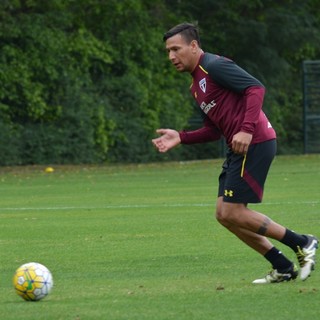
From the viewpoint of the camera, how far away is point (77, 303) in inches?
356

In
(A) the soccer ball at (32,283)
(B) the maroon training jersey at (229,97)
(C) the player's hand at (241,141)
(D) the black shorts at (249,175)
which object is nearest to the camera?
(A) the soccer ball at (32,283)

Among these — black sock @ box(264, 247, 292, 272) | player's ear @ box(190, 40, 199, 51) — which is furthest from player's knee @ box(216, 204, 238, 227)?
player's ear @ box(190, 40, 199, 51)

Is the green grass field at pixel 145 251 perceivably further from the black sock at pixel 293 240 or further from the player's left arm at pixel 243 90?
the player's left arm at pixel 243 90

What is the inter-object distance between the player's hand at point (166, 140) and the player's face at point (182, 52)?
0.56 m

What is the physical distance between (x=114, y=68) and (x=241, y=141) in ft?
93.8

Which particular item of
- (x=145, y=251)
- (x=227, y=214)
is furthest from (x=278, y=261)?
(x=145, y=251)

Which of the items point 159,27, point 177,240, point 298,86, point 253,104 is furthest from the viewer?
point 298,86

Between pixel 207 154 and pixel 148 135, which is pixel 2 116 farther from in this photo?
pixel 207 154

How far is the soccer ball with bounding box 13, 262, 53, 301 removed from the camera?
29.8 feet

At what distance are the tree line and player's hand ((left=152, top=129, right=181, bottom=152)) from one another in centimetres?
2364

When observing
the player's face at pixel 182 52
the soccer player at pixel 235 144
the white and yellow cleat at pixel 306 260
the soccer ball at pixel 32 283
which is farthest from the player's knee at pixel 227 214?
the soccer ball at pixel 32 283

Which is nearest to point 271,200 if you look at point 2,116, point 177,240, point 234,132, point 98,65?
point 177,240

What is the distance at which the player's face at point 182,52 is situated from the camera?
397 inches

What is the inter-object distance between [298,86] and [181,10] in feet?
22.7
